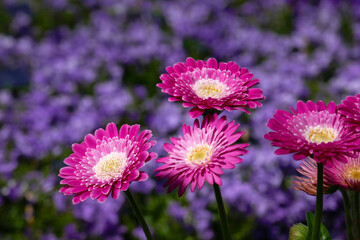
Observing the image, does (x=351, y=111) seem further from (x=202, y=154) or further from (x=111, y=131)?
(x=111, y=131)

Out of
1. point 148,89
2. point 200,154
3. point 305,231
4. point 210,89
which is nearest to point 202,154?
point 200,154

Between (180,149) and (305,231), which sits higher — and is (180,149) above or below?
above

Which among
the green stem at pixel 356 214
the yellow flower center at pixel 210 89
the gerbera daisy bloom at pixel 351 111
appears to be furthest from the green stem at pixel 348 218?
the yellow flower center at pixel 210 89

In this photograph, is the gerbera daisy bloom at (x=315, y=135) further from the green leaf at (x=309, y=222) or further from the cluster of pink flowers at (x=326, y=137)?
the green leaf at (x=309, y=222)

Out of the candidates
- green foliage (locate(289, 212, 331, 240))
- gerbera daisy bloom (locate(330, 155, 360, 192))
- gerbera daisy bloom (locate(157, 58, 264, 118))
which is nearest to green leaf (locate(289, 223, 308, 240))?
green foliage (locate(289, 212, 331, 240))

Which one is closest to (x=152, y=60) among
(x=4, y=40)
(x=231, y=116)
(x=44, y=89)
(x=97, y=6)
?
(x=44, y=89)

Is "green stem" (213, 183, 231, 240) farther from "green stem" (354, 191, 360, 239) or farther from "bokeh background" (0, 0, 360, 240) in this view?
"bokeh background" (0, 0, 360, 240)
